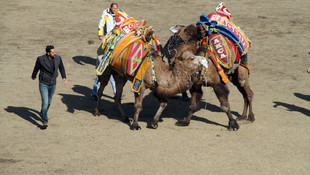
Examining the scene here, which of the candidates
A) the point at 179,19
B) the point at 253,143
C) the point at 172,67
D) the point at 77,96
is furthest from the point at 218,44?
the point at 179,19

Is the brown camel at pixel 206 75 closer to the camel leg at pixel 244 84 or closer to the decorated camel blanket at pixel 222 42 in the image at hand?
the camel leg at pixel 244 84

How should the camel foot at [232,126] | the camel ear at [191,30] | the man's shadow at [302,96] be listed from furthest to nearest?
the man's shadow at [302,96] → the camel foot at [232,126] → the camel ear at [191,30]

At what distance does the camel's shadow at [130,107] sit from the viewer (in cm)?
1155

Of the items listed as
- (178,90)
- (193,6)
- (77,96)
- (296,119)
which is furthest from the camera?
(193,6)

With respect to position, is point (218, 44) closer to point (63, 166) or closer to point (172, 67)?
point (172, 67)

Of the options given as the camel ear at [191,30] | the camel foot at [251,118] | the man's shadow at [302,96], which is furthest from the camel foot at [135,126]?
the man's shadow at [302,96]

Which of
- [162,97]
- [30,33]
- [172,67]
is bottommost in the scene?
[30,33]

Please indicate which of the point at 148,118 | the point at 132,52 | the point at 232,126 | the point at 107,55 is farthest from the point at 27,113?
the point at 232,126

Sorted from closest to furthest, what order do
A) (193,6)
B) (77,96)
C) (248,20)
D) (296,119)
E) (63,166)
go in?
(63,166), (296,119), (77,96), (248,20), (193,6)

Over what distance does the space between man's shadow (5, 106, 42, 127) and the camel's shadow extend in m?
0.89

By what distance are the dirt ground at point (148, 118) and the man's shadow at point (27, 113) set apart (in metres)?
0.02

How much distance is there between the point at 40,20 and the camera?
21.0 m

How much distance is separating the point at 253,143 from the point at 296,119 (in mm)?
2200

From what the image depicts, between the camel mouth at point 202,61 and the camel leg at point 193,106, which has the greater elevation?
the camel mouth at point 202,61
